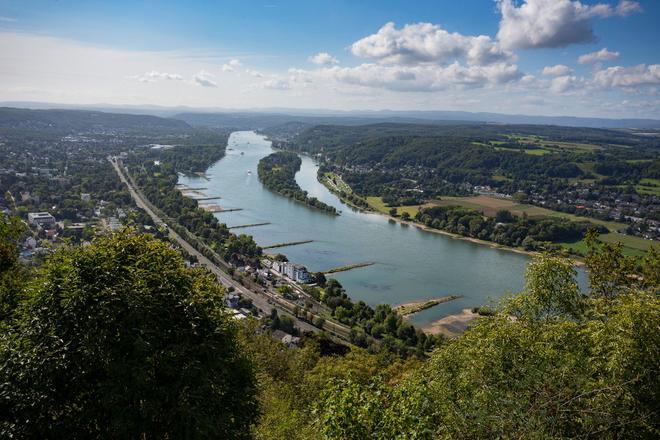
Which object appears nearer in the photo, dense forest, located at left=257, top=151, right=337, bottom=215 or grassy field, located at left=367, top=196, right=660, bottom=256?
grassy field, located at left=367, top=196, right=660, bottom=256

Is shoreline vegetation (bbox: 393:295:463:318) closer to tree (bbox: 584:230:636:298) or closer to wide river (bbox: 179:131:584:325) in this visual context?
wide river (bbox: 179:131:584:325)

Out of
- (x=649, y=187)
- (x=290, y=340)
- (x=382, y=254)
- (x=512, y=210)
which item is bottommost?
(x=382, y=254)

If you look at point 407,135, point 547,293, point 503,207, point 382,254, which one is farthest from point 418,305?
point 407,135

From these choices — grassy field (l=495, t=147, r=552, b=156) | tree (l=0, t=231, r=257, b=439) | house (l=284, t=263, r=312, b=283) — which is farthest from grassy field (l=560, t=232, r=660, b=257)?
grassy field (l=495, t=147, r=552, b=156)

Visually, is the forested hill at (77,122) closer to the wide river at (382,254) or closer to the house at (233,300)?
the wide river at (382,254)

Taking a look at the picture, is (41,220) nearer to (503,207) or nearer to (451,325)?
(451,325)

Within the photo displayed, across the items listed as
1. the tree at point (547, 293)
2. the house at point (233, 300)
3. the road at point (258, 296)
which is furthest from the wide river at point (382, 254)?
the tree at point (547, 293)

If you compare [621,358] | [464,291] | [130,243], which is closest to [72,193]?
[464,291]
